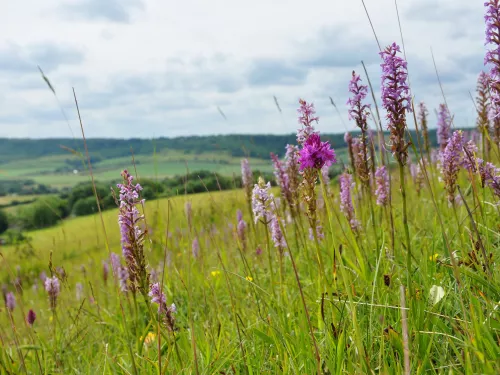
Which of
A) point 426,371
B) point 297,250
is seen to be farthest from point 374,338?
point 297,250

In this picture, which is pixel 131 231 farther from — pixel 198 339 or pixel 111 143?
pixel 111 143

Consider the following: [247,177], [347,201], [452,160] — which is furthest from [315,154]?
[247,177]

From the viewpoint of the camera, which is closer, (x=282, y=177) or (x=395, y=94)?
(x=395, y=94)

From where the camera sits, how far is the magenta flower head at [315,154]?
213cm

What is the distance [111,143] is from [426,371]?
145813 millimetres

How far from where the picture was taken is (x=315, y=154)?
2150mm

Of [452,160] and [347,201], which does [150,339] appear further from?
[452,160]

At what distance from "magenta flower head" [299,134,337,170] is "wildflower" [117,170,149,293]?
833mm

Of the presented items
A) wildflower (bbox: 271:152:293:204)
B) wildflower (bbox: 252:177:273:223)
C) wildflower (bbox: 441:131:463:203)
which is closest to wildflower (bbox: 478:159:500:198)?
wildflower (bbox: 441:131:463:203)

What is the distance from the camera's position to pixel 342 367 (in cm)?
225

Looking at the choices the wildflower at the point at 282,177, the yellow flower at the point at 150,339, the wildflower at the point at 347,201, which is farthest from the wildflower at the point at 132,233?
the wildflower at the point at 347,201

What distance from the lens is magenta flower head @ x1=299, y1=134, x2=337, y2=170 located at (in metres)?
2.13

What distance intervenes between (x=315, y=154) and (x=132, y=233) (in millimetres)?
963

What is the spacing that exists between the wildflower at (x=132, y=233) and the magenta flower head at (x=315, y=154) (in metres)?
0.83
